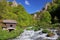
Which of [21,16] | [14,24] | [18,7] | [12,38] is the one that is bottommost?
[12,38]

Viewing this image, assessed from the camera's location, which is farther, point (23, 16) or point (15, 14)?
point (23, 16)

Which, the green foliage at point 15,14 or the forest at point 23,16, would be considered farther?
the green foliage at point 15,14

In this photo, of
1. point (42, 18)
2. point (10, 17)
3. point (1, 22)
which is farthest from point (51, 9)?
point (1, 22)

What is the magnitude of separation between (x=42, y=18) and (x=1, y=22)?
42.0 feet

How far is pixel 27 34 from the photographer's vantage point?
33.8 metres

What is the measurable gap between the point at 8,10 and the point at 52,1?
757 inches

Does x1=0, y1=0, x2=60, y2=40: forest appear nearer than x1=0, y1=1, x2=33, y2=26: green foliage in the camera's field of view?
Yes

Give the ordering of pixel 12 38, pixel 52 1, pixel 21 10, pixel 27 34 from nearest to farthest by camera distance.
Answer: pixel 12 38
pixel 27 34
pixel 21 10
pixel 52 1

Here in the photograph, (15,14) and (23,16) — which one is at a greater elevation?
(15,14)

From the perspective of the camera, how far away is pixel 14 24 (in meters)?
40.9

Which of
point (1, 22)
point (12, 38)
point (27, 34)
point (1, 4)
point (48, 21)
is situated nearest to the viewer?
point (12, 38)

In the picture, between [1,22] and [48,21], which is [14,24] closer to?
[1,22]

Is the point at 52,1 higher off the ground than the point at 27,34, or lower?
higher

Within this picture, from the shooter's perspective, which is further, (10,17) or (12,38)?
(10,17)
